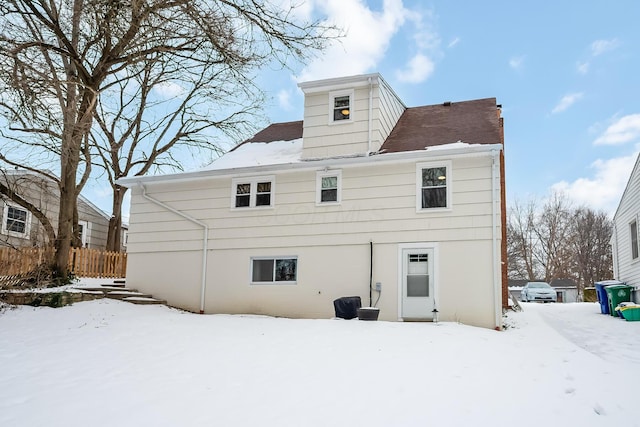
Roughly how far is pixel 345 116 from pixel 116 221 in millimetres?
13033

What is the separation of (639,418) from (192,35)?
7892mm

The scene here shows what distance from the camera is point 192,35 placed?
8.76 meters

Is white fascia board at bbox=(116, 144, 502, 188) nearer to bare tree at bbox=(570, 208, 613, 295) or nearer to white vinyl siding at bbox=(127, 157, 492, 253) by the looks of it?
white vinyl siding at bbox=(127, 157, 492, 253)

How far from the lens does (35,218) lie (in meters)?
20.6

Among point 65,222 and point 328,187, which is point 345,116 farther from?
point 65,222

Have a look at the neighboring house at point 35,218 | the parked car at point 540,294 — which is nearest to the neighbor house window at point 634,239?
the parked car at point 540,294

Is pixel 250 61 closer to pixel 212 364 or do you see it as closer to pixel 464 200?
pixel 212 364

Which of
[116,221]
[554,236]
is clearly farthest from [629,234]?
[554,236]

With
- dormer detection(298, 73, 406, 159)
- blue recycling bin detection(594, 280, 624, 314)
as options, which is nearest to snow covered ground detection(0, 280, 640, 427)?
blue recycling bin detection(594, 280, 624, 314)

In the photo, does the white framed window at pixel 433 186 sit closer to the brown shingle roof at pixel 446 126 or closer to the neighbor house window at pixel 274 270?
the brown shingle roof at pixel 446 126

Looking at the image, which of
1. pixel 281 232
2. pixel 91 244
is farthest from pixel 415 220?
pixel 91 244

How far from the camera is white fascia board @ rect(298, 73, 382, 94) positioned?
14031 millimetres

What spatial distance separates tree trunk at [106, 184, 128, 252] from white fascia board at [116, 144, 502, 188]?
7803 millimetres

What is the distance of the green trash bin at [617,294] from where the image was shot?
14211 millimetres
